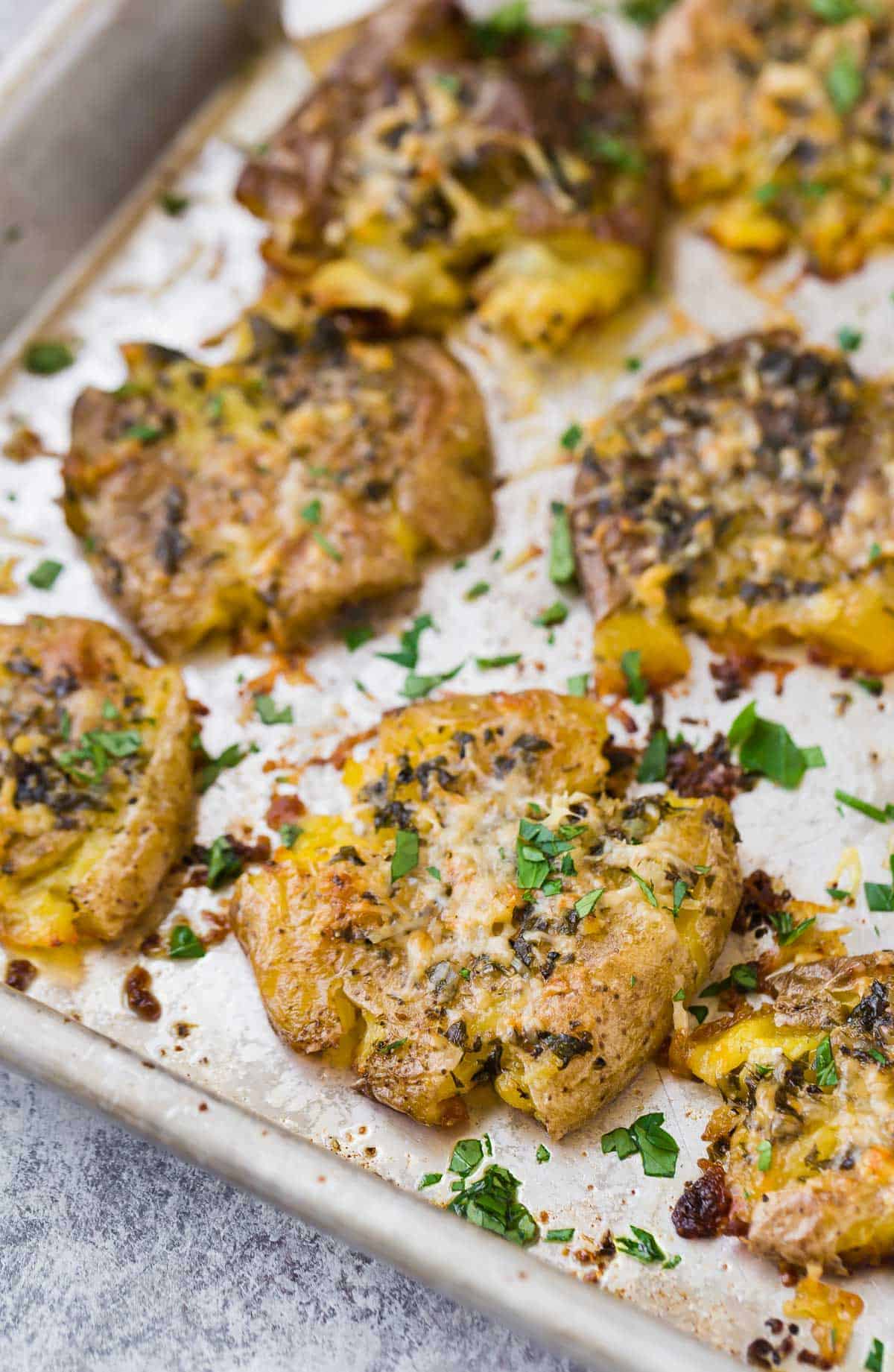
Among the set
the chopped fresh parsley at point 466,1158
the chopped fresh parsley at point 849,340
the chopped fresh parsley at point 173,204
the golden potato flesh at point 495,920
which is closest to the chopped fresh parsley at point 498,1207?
the chopped fresh parsley at point 466,1158

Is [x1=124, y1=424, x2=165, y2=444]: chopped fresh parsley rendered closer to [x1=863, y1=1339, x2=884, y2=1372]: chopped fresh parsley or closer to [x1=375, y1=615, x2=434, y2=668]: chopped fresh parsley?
[x1=375, y1=615, x2=434, y2=668]: chopped fresh parsley

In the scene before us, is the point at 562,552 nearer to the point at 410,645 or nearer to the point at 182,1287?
the point at 410,645

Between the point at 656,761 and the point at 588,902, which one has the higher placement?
the point at 588,902

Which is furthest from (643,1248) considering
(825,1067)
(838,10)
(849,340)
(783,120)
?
(838,10)

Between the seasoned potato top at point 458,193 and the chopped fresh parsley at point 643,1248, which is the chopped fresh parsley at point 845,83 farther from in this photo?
the chopped fresh parsley at point 643,1248

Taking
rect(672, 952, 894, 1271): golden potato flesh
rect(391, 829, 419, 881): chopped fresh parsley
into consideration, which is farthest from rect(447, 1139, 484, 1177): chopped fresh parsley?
rect(391, 829, 419, 881): chopped fresh parsley

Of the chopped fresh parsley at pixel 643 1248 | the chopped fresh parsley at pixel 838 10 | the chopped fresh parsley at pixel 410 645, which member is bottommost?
the chopped fresh parsley at pixel 643 1248
